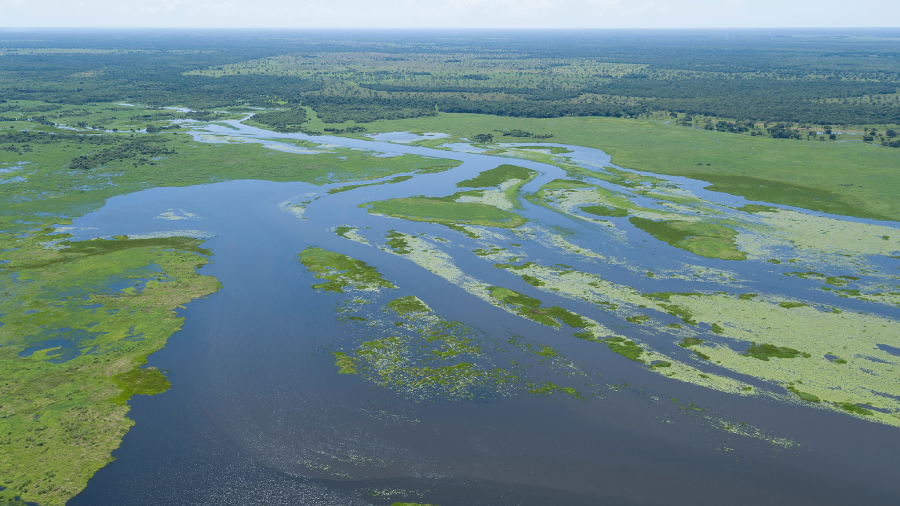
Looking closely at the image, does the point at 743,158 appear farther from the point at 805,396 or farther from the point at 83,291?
the point at 83,291

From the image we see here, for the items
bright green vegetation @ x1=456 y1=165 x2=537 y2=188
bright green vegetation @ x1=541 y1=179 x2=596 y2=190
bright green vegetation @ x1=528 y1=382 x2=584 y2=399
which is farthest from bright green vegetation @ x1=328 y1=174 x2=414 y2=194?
bright green vegetation @ x1=528 y1=382 x2=584 y2=399

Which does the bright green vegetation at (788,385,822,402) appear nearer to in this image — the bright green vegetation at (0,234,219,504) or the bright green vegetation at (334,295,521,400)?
the bright green vegetation at (334,295,521,400)

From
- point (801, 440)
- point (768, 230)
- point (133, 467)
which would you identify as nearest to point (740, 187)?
point (768, 230)

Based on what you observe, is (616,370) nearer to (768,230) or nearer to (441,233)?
(441,233)

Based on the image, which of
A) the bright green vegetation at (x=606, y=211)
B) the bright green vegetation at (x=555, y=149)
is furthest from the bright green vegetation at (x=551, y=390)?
the bright green vegetation at (x=555, y=149)

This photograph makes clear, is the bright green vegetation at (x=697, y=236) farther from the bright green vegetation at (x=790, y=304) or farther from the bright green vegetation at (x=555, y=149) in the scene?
the bright green vegetation at (x=555, y=149)
